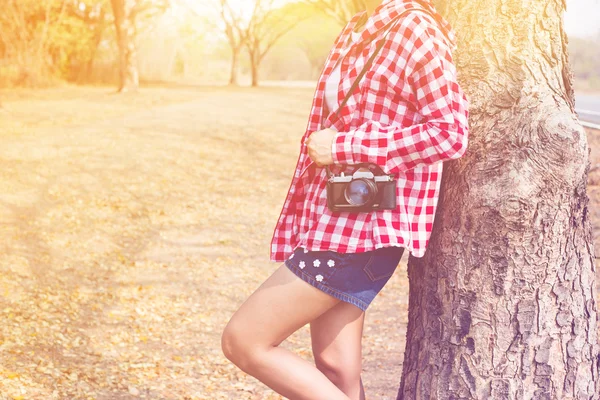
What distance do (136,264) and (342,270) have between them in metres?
4.11

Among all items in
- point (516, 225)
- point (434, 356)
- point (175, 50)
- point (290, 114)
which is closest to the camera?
point (516, 225)

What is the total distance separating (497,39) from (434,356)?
105cm

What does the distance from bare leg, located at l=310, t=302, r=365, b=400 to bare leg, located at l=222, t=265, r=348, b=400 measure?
0.63 feet

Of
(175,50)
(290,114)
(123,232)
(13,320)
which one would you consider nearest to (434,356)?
(13,320)

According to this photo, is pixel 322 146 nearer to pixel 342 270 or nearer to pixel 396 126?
pixel 396 126

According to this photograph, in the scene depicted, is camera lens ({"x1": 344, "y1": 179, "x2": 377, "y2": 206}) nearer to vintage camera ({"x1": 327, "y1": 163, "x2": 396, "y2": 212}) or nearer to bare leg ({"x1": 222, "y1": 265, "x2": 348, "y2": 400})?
vintage camera ({"x1": 327, "y1": 163, "x2": 396, "y2": 212})

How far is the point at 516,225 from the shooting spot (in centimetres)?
213

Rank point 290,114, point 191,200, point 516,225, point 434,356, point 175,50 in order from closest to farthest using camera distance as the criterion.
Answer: point 516,225, point 434,356, point 191,200, point 290,114, point 175,50

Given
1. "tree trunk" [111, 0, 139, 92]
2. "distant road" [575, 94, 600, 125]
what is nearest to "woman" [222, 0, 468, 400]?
"distant road" [575, 94, 600, 125]

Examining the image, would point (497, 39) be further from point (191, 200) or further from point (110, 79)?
point (110, 79)

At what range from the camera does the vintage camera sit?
194 cm

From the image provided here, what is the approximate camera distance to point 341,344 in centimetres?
224

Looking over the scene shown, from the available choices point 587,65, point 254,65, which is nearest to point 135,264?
point 254,65

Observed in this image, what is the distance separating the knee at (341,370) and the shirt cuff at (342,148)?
688 mm
